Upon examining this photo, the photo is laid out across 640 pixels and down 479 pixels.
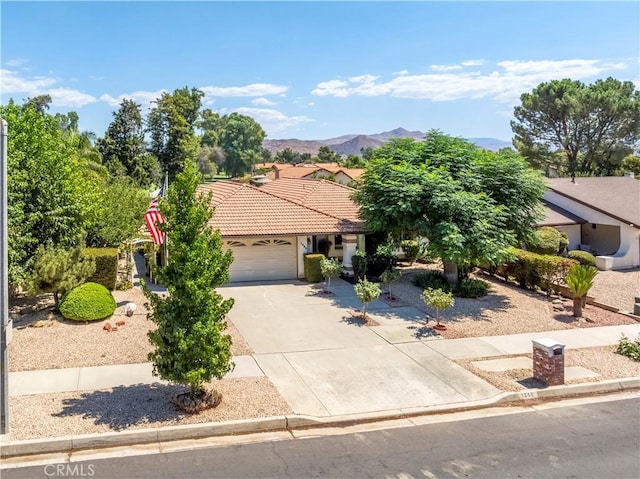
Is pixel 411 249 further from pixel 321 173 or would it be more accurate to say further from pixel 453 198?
pixel 321 173

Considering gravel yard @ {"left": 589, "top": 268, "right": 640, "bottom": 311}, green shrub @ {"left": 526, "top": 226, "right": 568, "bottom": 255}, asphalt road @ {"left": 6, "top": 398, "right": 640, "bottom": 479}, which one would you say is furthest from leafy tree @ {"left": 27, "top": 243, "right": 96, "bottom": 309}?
green shrub @ {"left": 526, "top": 226, "right": 568, "bottom": 255}

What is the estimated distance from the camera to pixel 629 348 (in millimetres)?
13070

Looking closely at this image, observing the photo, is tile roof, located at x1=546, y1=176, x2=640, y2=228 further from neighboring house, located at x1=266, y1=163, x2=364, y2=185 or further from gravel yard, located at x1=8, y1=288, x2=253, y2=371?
neighboring house, located at x1=266, y1=163, x2=364, y2=185

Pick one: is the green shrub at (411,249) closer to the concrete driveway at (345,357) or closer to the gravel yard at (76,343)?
the concrete driveway at (345,357)

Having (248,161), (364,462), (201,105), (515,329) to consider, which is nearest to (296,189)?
(515,329)

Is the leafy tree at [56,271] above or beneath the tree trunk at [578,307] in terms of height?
above

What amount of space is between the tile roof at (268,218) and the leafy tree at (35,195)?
5.36 metres

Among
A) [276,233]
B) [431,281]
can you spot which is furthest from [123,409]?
[431,281]

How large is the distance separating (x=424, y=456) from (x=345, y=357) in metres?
4.73

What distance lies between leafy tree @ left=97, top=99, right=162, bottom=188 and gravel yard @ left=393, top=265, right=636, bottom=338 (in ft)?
130

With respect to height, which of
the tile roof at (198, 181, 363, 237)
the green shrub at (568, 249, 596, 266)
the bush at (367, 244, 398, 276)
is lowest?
the green shrub at (568, 249, 596, 266)

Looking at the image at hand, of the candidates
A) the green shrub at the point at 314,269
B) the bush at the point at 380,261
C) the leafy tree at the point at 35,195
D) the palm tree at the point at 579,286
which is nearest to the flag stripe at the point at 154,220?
the leafy tree at the point at 35,195

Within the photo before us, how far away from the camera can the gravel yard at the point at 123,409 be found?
8.62 metres

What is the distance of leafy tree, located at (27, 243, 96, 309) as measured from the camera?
13.9 m
